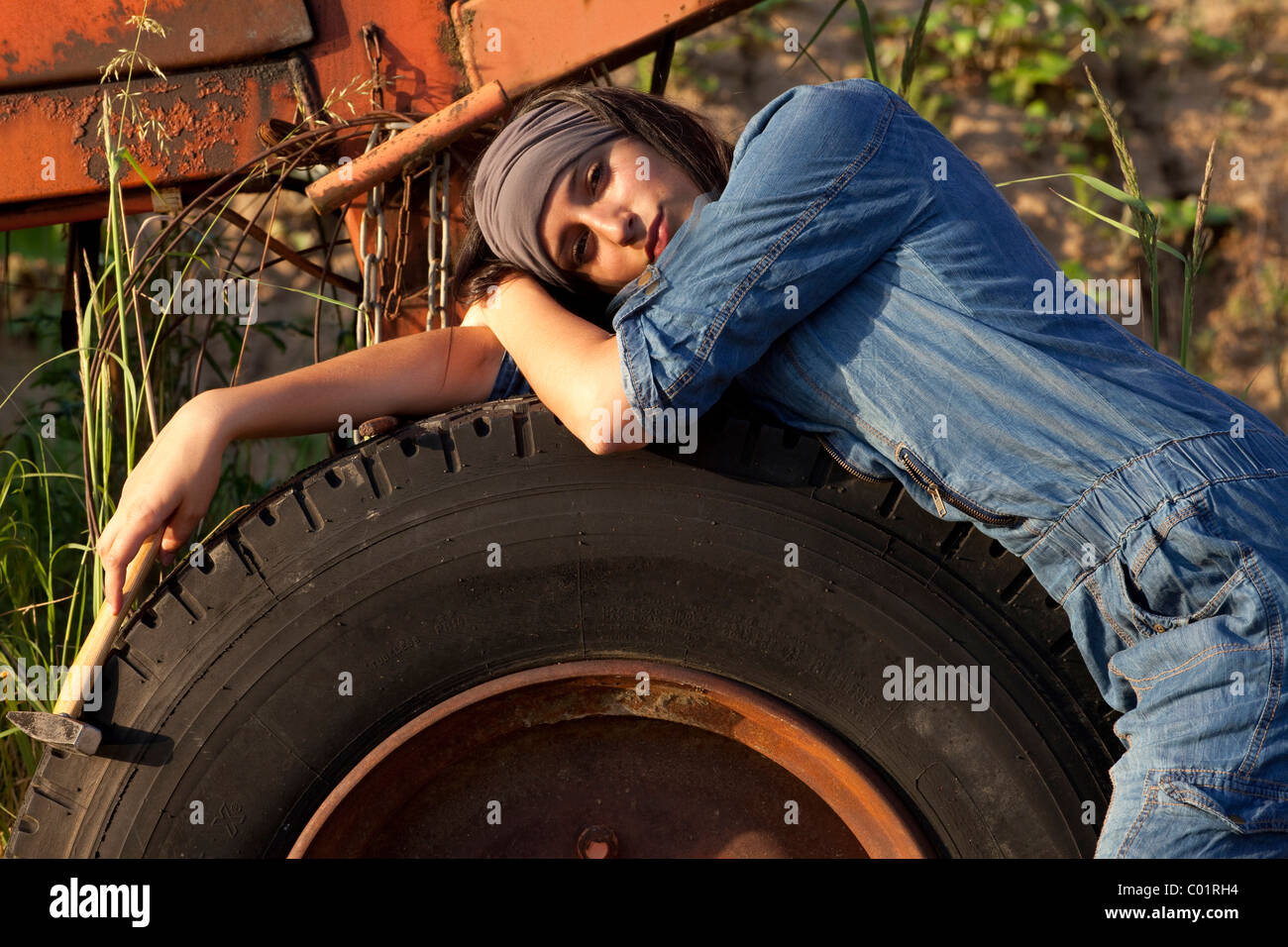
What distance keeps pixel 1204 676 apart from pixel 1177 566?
0.13 meters

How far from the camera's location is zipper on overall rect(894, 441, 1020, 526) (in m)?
1.48

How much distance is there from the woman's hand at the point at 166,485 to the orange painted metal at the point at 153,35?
615 mm

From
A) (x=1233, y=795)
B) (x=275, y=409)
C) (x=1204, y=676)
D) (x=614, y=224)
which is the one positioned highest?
(x=614, y=224)

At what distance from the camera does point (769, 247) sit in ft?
4.76

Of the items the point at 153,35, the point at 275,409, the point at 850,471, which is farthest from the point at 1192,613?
the point at 153,35

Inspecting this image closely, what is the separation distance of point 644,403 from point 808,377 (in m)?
0.23

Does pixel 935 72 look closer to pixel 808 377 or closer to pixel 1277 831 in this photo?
pixel 808 377

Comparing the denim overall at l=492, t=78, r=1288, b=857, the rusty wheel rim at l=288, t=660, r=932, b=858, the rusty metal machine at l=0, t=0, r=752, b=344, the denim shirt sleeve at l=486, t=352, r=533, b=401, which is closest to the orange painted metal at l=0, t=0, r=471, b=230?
the rusty metal machine at l=0, t=0, r=752, b=344

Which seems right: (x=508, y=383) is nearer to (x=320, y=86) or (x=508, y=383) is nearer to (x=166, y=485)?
(x=166, y=485)

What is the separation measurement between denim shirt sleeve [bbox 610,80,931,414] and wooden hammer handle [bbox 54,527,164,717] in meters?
0.71

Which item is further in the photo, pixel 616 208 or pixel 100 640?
pixel 616 208

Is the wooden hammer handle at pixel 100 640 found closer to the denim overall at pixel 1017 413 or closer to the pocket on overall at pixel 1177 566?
the denim overall at pixel 1017 413

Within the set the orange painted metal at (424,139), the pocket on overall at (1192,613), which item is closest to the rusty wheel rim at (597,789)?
the pocket on overall at (1192,613)
